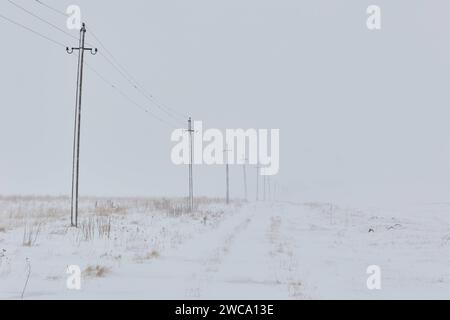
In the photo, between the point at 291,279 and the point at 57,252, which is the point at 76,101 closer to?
the point at 57,252

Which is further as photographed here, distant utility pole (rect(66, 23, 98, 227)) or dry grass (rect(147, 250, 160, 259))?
distant utility pole (rect(66, 23, 98, 227))

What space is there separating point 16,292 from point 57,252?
15.4ft

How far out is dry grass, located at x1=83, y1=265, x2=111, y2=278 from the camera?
382 inches

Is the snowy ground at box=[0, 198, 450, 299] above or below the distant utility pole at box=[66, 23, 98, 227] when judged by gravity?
below

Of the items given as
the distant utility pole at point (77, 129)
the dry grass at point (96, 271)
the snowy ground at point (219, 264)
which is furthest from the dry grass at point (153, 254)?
the distant utility pole at point (77, 129)

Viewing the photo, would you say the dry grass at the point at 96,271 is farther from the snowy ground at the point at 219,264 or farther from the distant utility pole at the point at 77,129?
the distant utility pole at the point at 77,129

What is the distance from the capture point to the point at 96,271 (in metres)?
9.91

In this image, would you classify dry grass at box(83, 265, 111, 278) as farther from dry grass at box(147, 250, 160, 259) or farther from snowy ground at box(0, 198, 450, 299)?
dry grass at box(147, 250, 160, 259)

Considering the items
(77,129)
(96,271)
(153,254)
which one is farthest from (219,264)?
(77,129)

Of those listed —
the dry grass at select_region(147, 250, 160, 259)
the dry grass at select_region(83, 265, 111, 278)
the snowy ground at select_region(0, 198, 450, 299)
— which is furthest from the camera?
the dry grass at select_region(147, 250, 160, 259)

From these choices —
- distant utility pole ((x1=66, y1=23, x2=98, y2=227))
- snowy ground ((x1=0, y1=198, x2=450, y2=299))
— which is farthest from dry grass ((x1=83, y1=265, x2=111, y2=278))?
distant utility pole ((x1=66, y1=23, x2=98, y2=227))

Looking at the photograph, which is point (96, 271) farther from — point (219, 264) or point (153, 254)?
point (153, 254)

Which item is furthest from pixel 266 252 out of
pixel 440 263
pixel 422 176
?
pixel 422 176

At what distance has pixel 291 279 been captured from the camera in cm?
941
